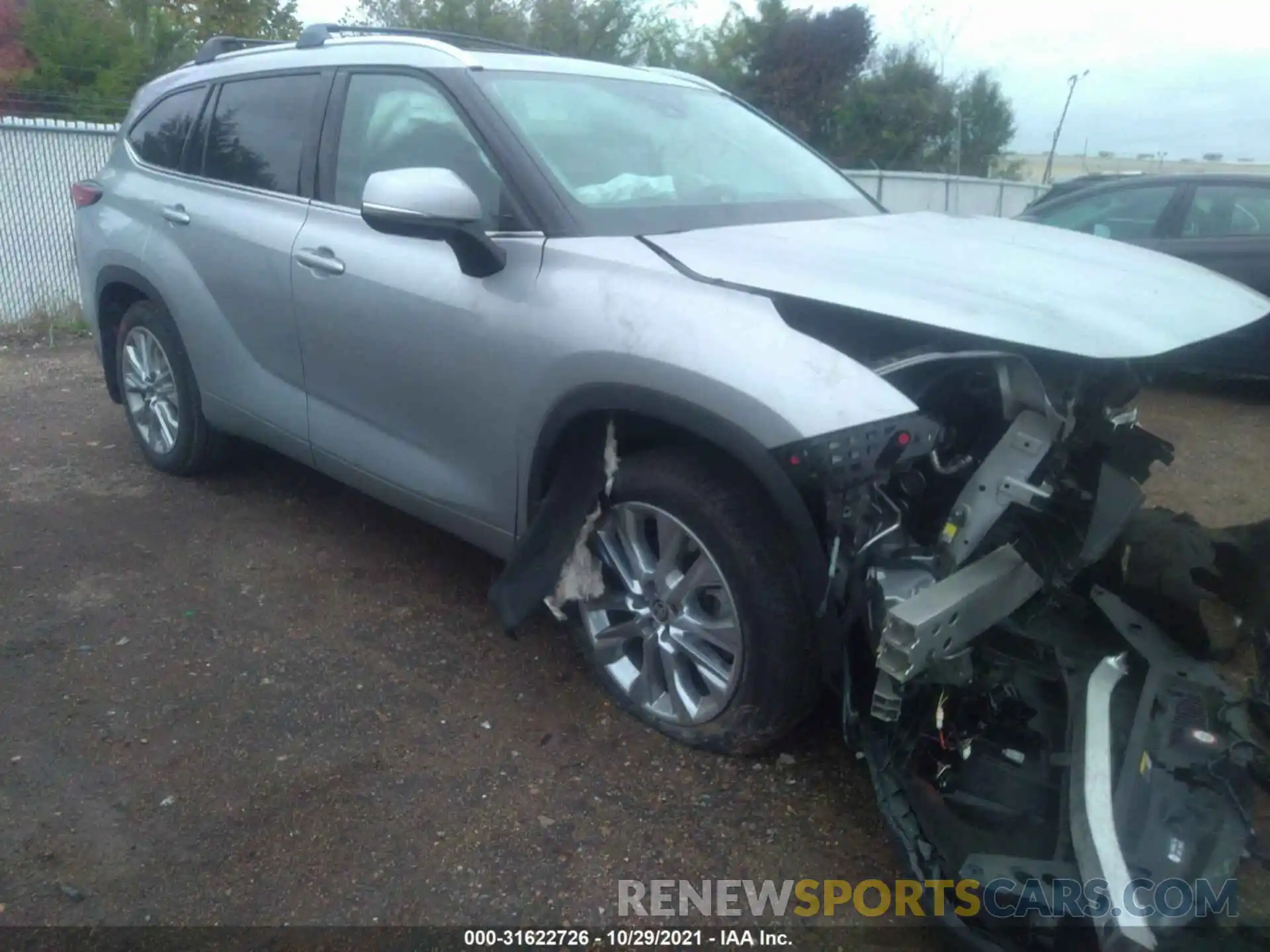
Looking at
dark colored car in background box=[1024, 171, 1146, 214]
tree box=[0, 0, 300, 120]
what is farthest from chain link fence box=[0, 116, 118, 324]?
dark colored car in background box=[1024, 171, 1146, 214]

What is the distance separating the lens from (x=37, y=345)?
843cm

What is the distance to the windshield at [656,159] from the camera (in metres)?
3.21

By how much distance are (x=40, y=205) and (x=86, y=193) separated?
17.1 feet

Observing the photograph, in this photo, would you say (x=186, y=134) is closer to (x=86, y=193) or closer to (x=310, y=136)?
(x=86, y=193)

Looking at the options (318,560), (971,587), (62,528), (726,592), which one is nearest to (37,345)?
(62,528)

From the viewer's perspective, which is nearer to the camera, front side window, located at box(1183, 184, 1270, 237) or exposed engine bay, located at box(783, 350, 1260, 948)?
exposed engine bay, located at box(783, 350, 1260, 948)

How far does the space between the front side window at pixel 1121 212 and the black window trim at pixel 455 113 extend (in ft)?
16.5

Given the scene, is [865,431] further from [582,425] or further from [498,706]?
[498,706]

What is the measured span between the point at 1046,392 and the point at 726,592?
904mm

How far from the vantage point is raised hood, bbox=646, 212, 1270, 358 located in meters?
2.44

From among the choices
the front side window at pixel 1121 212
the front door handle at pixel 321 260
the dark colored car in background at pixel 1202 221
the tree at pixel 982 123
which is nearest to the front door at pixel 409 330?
the front door handle at pixel 321 260

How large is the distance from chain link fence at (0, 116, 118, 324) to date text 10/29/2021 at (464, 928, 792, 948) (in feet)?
27.8

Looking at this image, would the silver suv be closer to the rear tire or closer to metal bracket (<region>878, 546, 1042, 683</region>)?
metal bracket (<region>878, 546, 1042, 683</region>)

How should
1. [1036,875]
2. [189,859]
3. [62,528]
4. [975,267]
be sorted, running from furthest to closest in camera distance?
1. [62,528]
2. [975,267]
3. [189,859]
4. [1036,875]
